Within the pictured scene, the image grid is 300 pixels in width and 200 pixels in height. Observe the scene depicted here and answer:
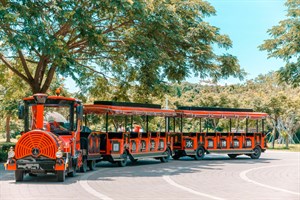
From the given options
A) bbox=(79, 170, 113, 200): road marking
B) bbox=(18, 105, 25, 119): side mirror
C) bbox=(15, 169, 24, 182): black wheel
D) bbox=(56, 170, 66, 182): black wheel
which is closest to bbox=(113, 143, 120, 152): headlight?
bbox=(79, 170, 113, 200): road marking

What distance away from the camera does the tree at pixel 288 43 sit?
2839 centimetres

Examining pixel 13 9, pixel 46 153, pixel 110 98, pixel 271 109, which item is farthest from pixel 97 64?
pixel 271 109

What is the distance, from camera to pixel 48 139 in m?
15.6

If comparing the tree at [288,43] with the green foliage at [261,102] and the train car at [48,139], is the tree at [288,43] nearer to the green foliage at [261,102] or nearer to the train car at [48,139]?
the green foliage at [261,102]

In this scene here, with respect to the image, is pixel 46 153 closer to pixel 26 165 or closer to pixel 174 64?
pixel 26 165

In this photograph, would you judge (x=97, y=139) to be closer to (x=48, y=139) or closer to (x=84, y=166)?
(x=84, y=166)

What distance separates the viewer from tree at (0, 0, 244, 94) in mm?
19750

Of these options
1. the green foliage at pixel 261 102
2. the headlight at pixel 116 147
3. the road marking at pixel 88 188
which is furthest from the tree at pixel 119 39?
the green foliage at pixel 261 102

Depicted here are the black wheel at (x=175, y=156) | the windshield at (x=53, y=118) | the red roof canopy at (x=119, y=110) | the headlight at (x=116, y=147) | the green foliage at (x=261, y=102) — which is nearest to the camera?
the windshield at (x=53, y=118)

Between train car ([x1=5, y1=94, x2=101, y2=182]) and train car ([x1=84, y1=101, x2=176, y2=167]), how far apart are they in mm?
3326

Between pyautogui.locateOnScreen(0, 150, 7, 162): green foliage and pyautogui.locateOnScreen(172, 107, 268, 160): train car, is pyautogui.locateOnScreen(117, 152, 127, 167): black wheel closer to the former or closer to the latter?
pyautogui.locateOnScreen(172, 107, 268, 160): train car

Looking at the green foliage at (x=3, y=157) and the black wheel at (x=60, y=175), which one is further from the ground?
the green foliage at (x=3, y=157)

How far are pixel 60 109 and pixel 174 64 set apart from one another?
11.0 meters

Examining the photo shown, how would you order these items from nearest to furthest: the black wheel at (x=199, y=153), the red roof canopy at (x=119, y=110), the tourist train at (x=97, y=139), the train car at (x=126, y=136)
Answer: the tourist train at (x=97, y=139)
the red roof canopy at (x=119, y=110)
the train car at (x=126, y=136)
the black wheel at (x=199, y=153)
